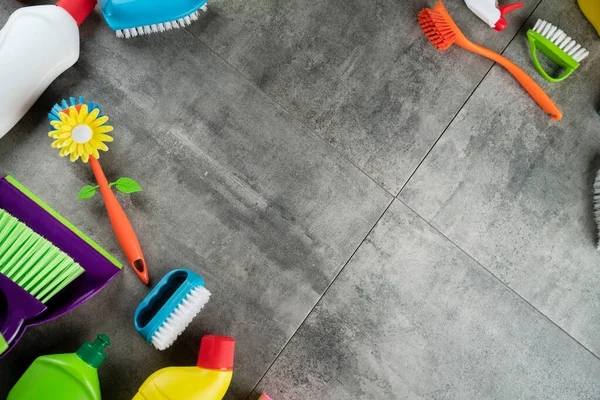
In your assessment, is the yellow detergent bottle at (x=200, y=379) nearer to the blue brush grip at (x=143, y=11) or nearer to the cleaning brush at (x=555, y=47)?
the blue brush grip at (x=143, y=11)

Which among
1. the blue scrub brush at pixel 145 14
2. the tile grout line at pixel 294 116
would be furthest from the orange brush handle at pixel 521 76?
the blue scrub brush at pixel 145 14

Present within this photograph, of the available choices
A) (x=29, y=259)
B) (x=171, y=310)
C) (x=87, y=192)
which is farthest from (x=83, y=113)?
(x=171, y=310)

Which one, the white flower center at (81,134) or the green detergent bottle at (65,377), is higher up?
the white flower center at (81,134)

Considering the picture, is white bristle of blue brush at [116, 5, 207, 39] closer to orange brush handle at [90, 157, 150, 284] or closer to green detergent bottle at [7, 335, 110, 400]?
orange brush handle at [90, 157, 150, 284]

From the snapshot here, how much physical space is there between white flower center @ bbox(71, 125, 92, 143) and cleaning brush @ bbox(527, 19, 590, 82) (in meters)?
0.85

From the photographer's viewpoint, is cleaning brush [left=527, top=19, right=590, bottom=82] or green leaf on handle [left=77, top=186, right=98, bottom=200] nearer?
green leaf on handle [left=77, top=186, right=98, bottom=200]

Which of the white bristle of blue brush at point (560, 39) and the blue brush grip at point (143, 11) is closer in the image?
the blue brush grip at point (143, 11)

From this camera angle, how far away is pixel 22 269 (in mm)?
803

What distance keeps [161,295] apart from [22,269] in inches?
8.9

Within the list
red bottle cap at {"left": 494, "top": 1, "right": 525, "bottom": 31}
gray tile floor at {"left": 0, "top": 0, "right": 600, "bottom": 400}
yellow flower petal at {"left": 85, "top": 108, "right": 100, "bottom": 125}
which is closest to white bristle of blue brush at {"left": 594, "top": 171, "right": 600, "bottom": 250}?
gray tile floor at {"left": 0, "top": 0, "right": 600, "bottom": 400}

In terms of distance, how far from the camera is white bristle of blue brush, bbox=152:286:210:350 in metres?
0.85

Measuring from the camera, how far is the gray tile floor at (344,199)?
36.7 inches

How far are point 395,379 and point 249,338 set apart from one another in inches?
11.3

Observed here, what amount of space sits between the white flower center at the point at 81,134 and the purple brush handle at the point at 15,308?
9.8 inches
